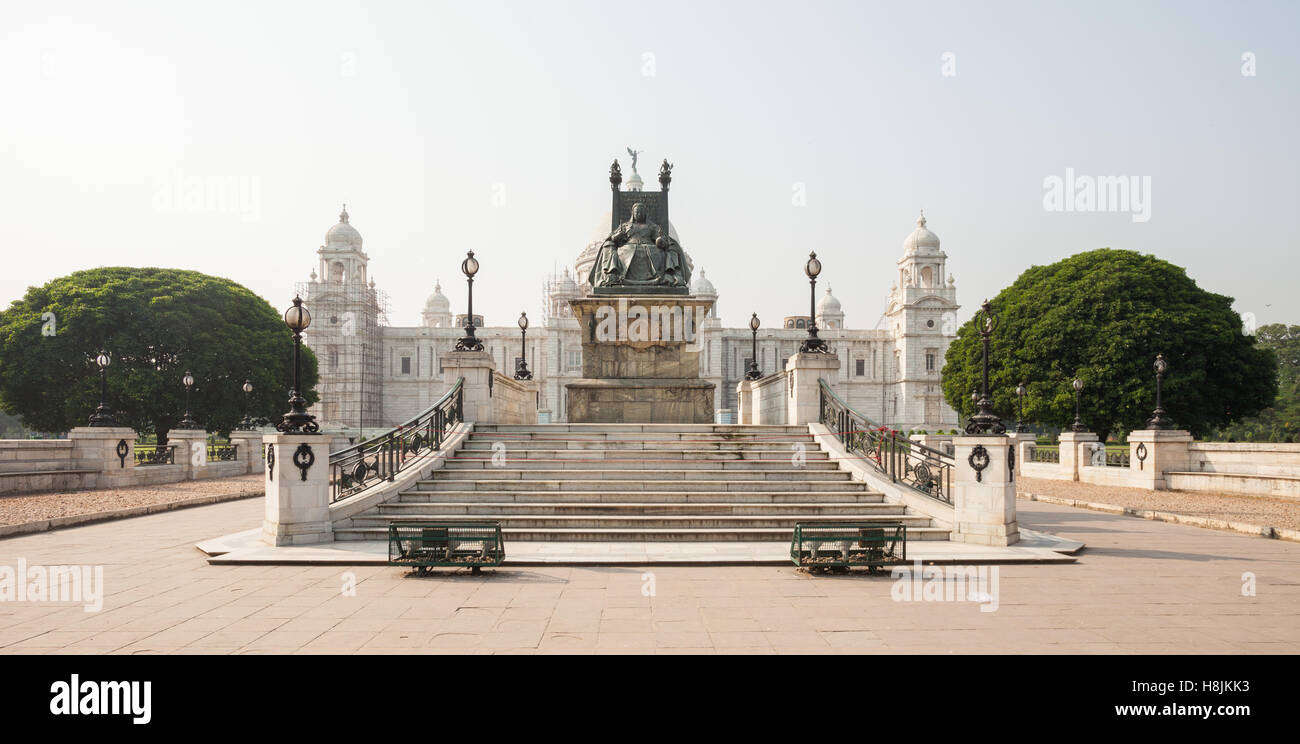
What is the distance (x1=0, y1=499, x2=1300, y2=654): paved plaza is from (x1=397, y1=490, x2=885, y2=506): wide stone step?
344 cm

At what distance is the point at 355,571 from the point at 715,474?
23.5 ft

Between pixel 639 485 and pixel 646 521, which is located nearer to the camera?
pixel 646 521

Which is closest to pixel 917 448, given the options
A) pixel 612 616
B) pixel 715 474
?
pixel 715 474

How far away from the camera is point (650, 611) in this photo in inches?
322

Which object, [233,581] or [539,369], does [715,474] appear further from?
[539,369]

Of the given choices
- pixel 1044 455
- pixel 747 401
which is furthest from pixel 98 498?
pixel 1044 455

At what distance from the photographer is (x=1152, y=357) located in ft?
130

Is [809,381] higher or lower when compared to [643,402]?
higher

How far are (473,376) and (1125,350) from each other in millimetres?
34902

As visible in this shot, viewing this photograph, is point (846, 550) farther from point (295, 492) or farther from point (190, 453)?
point (190, 453)

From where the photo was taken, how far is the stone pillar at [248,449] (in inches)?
1453

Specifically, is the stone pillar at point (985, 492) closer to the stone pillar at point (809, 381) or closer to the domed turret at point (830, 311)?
the stone pillar at point (809, 381)

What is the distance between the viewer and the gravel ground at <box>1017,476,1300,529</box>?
1730 centimetres

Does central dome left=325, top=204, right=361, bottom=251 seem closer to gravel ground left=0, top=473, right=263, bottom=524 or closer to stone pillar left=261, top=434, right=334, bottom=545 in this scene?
gravel ground left=0, top=473, right=263, bottom=524
